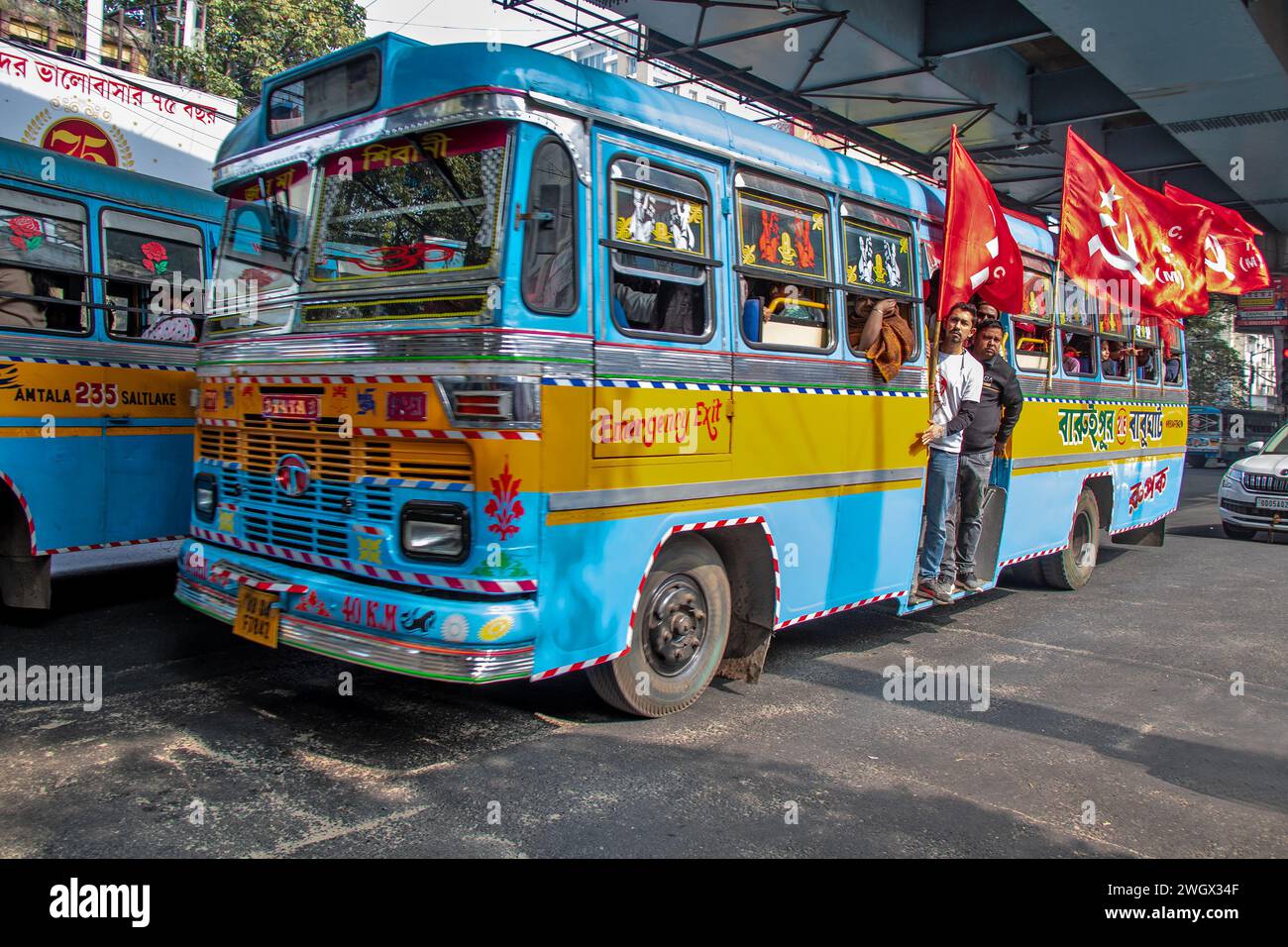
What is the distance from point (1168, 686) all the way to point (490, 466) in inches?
184

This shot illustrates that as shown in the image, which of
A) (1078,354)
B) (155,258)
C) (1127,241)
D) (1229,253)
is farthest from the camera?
(1229,253)

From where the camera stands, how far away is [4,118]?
1315 centimetres

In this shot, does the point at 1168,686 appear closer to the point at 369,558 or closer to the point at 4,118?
the point at 369,558

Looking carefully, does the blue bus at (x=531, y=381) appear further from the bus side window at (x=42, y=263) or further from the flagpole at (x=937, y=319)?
the bus side window at (x=42, y=263)

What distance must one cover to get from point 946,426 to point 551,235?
3506 mm

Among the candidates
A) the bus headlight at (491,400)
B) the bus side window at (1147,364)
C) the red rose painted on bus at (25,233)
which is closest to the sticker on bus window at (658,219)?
the bus headlight at (491,400)

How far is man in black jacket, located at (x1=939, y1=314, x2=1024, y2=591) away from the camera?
23.6 ft

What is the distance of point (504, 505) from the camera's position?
13.9 ft

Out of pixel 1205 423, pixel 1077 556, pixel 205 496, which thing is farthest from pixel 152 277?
pixel 1205 423

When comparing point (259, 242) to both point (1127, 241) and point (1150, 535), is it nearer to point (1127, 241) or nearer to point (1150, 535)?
point (1127, 241)

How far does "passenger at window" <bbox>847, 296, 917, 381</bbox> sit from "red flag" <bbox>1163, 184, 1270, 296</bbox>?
17.0ft

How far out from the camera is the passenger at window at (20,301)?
6305 mm

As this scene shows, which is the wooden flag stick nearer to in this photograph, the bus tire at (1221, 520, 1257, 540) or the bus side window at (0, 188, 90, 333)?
the bus side window at (0, 188, 90, 333)
